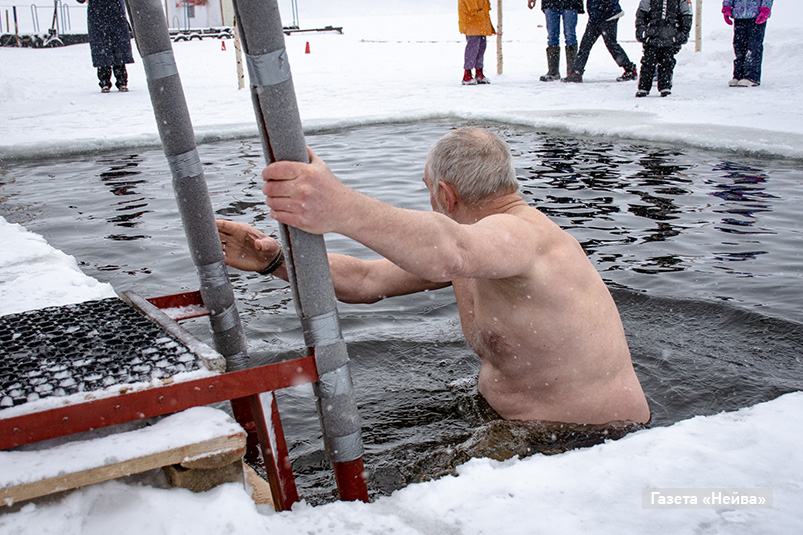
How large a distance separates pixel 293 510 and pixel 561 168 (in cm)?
669

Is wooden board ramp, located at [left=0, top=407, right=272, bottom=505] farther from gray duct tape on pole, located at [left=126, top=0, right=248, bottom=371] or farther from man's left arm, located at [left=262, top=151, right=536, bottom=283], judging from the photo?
gray duct tape on pole, located at [left=126, top=0, right=248, bottom=371]

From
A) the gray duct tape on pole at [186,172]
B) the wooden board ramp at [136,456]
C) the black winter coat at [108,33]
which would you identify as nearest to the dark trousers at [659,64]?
the black winter coat at [108,33]

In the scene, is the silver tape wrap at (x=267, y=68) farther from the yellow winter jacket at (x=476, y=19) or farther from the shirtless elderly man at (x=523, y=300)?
the yellow winter jacket at (x=476, y=19)

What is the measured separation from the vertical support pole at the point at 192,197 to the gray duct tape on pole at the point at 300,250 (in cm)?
18

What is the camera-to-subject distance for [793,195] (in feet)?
21.2

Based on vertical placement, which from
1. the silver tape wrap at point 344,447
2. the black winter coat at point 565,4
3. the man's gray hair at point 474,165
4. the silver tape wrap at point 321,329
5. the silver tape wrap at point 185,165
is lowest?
the silver tape wrap at point 344,447

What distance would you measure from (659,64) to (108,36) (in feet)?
32.8

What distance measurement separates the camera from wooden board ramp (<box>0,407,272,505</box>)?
1.59 meters

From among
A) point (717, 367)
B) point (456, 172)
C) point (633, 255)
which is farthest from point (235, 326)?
point (633, 255)

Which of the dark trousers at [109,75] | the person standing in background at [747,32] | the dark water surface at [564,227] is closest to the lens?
the dark water surface at [564,227]

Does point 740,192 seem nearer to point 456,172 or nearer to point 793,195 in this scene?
point 793,195

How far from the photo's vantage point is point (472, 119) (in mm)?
11016

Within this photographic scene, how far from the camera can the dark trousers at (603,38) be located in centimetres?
1320

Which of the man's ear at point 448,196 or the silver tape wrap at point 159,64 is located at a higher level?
the silver tape wrap at point 159,64
